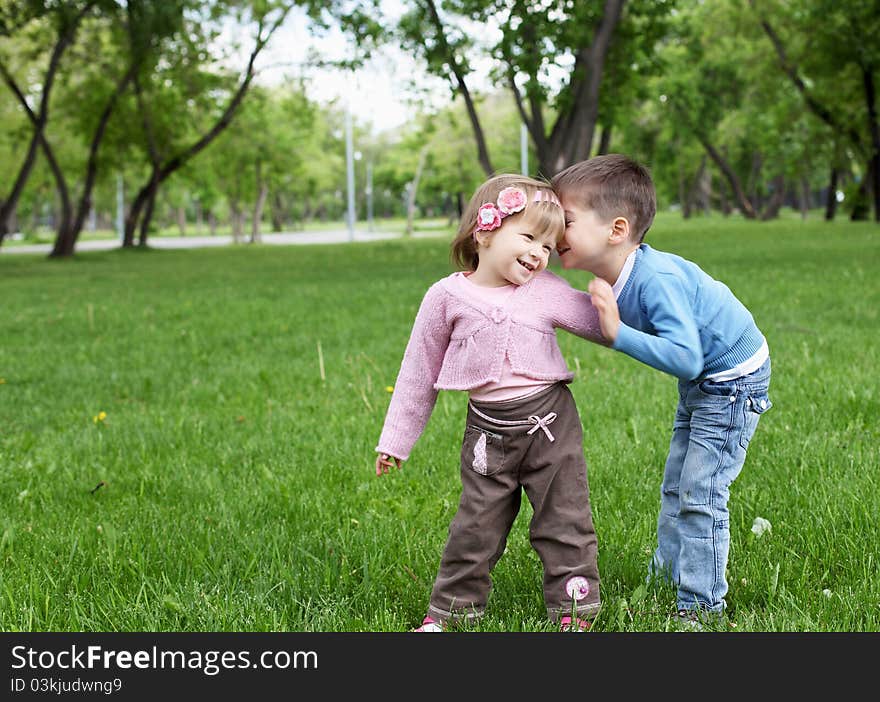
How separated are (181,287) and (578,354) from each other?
34.2ft

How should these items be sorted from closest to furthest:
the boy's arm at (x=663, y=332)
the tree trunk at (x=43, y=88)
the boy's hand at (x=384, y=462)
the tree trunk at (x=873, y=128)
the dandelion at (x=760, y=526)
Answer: the boy's arm at (x=663, y=332) → the boy's hand at (x=384, y=462) → the dandelion at (x=760, y=526) → the tree trunk at (x=43, y=88) → the tree trunk at (x=873, y=128)

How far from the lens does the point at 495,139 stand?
223ft

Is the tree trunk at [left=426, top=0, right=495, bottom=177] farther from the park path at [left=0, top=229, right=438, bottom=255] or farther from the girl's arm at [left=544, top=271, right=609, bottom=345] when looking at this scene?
the park path at [left=0, top=229, right=438, bottom=255]

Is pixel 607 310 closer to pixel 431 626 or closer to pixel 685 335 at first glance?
pixel 685 335

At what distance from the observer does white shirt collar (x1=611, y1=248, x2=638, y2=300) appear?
2.74 metres

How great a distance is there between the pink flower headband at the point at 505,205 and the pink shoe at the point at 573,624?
1162 millimetres

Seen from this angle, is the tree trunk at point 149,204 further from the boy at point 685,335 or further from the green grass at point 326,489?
the boy at point 685,335

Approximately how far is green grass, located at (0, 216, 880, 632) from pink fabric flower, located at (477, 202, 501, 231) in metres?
1.16

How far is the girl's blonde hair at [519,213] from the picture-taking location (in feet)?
8.80

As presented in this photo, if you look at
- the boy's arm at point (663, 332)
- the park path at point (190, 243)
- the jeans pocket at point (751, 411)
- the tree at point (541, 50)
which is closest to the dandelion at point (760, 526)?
the jeans pocket at point (751, 411)

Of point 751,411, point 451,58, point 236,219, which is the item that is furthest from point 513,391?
Answer: point 236,219

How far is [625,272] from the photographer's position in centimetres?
275

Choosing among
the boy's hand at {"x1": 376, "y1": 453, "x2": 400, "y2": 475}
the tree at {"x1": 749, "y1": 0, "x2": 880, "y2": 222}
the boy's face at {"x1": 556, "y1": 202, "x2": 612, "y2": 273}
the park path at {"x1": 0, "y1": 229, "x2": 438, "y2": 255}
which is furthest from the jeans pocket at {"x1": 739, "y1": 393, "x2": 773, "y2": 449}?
the park path at {"x1": 0, "y1": 229, "x2": 438, "y2": 255}

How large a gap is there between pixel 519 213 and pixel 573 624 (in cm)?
119
